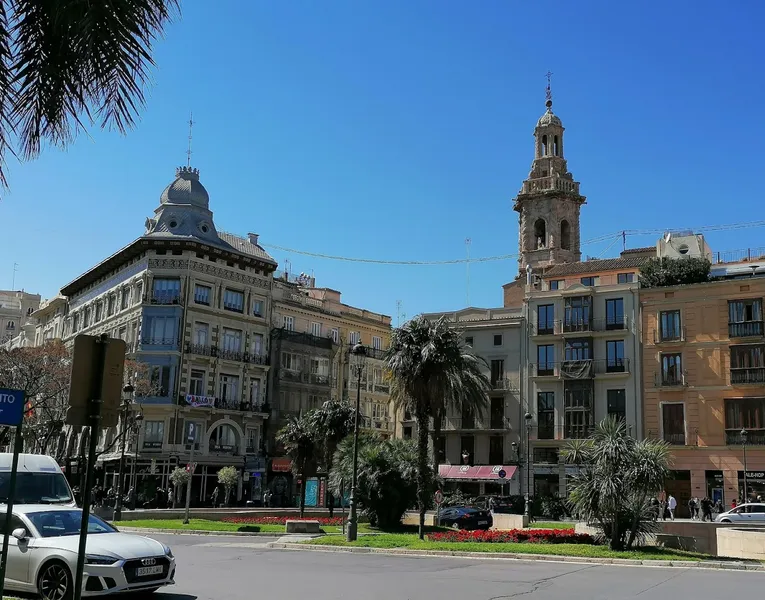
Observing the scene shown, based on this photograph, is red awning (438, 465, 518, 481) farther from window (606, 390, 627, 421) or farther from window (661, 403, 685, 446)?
window (661, 403, 685, 446)

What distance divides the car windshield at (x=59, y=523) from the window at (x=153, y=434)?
41679 mm

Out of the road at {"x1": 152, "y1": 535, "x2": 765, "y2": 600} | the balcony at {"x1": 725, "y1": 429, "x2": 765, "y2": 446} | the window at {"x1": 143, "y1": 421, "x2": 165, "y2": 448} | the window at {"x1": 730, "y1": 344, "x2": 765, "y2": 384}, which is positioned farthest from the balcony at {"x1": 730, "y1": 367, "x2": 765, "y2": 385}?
the window at {"x1": 143, "y1": 421, "x2": 165, "y2": 448}

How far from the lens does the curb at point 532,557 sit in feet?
63.3

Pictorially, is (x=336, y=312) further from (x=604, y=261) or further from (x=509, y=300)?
(x=604, y=261)

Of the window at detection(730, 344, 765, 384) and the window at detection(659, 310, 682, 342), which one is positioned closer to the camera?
the window at detection(730, 344, 765, 384)

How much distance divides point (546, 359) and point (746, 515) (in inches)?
924

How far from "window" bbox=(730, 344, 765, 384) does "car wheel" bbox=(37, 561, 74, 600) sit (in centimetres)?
4639

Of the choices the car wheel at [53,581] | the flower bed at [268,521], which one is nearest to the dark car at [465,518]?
the flower bed at [268,521]

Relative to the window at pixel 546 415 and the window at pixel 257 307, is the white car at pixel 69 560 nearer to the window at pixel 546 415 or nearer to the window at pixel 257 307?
the window at pixel 546 415

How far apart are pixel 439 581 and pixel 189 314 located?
→ 43058mm

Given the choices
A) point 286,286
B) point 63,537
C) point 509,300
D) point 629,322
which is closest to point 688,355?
point 629,322

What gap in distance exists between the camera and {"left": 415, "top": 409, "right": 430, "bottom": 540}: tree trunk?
2753cm

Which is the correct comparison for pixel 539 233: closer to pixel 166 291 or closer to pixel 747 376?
pixel 747 376

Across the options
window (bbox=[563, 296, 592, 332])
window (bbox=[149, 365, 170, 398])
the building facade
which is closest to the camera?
the building facade
